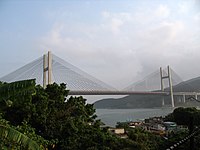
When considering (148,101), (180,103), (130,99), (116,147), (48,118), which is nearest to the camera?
(116,147)

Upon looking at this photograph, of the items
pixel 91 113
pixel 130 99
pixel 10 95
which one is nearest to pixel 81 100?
pixel 91 113

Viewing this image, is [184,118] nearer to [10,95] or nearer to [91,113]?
[91,113]

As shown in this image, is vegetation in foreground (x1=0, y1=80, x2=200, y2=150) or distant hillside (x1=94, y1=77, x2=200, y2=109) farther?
distant hillside (x1=94, y1=77, x2=200, y2=109)

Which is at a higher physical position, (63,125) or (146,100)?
(146,100)

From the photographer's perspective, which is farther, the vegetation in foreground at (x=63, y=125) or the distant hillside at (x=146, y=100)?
the distant hillside at (x=146, y=100)

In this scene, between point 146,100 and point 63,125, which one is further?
point 146,100

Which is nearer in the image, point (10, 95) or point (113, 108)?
point (10, 95)

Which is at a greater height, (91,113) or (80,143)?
(91,113)

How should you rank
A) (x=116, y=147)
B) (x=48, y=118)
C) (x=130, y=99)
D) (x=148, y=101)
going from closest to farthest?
(x=116, y=147)
(x=48, y=118)
(x=148, y=101)
(x=130, y=99)
